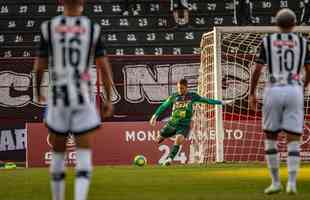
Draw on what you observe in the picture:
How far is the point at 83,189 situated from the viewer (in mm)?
6871

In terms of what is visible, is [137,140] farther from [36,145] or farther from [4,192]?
[4,192]

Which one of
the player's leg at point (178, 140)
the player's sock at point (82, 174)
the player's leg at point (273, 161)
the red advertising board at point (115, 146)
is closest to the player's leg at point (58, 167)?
the player's sock at point (82, 174)

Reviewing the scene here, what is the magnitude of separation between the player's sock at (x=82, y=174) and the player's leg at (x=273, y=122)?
2875 millimetres

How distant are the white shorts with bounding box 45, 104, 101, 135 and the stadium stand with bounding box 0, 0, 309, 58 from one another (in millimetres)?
17892

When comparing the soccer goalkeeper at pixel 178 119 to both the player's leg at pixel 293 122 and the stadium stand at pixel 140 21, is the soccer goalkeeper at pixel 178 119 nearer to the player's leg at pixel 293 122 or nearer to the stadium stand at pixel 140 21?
the stadium stand at pixel 140 21

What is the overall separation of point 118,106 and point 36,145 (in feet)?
7.82

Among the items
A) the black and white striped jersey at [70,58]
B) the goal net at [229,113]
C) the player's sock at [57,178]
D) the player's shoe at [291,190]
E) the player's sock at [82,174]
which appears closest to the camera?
the player's sock at [82,174]

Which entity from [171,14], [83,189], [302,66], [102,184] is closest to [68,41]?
[83,189]

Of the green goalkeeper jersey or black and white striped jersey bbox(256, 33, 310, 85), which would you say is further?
the green goalkeeper jersey

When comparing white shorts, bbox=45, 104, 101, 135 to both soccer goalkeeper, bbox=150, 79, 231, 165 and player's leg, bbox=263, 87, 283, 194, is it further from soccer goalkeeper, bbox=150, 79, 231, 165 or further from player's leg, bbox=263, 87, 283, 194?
soccer goalkeeper, bbox=150, 79, 231, 165

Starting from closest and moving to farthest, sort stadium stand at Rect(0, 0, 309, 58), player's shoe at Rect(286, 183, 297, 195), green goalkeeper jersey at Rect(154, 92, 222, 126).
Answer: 1. player's shoe at Rect(286, 183, 297, 195)
2. green goalkeeper jersey at Rect(154, 92, 222, 126)
3. stadium stand at Rect(0, 0, 309, 58)

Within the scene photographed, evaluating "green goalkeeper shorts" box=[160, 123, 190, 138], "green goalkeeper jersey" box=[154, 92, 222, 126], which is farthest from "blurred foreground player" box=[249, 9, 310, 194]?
"green goalkeeper shorts" box=[160, 123, 190, 138]

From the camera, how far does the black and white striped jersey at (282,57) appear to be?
9273mm

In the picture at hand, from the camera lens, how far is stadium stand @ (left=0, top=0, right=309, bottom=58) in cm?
2519
